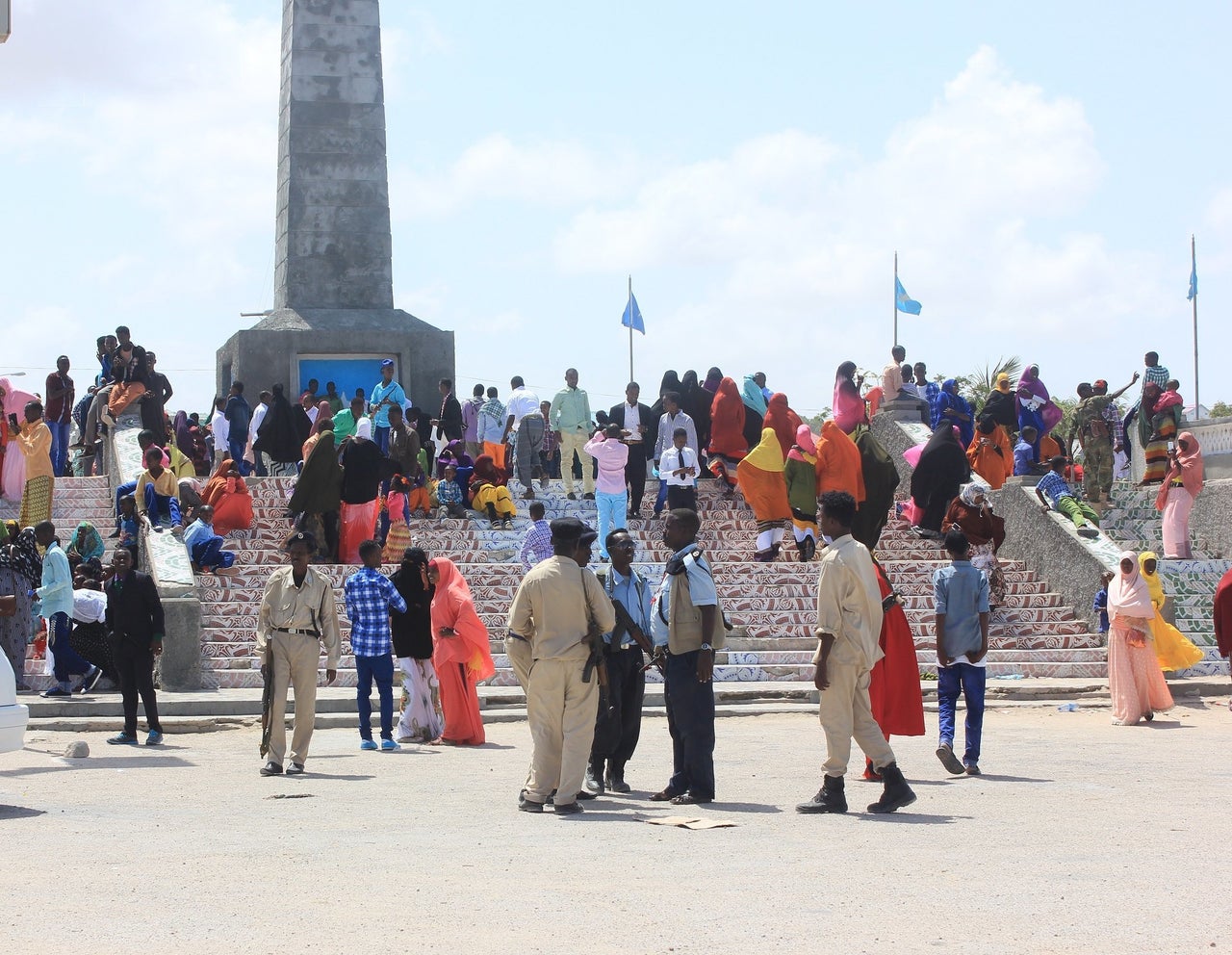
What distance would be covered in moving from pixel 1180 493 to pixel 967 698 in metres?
9.17

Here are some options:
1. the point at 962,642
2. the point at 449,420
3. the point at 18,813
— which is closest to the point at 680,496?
the point at 449,420

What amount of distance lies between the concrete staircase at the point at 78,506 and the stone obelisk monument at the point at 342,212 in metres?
4.82

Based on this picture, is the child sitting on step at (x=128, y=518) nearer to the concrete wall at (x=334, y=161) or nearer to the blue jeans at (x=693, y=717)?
the concrete wall at (x=334, y=161)

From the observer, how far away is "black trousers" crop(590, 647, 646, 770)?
9.26 metres

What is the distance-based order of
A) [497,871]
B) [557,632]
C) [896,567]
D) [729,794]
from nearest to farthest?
[497,871] < [557,632] < [729,794] < [896,567]

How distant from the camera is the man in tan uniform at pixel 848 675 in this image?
27.0 ft

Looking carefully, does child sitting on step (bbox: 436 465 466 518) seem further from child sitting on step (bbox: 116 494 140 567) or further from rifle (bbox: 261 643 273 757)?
rifle (bbox: 261 643 273 757)

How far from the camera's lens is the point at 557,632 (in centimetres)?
851

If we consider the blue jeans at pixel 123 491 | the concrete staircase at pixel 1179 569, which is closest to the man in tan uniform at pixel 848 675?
the concrete staircase at pixel 1179 569

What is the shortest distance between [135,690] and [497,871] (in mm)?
6014

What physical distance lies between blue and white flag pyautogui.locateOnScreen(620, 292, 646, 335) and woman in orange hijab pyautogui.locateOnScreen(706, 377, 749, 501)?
10.4 metres

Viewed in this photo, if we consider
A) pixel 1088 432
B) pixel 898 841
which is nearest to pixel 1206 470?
pixel 1088 432

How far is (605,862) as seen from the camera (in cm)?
689

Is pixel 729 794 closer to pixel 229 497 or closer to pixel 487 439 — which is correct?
Answer: pixel 229 497
